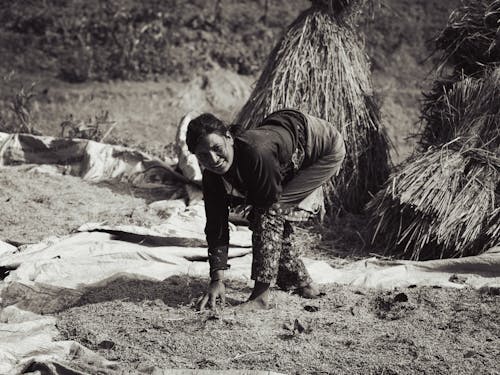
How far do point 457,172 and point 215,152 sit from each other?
1.84 m

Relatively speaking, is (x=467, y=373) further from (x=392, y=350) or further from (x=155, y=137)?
(x=155, y=137)

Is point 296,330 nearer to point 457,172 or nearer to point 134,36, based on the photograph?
point 457,172

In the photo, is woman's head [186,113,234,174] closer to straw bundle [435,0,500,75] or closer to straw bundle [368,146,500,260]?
straw bundle [368,146,500,260]

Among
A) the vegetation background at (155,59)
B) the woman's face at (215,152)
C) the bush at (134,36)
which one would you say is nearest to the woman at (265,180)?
the woman's face at (215,152)

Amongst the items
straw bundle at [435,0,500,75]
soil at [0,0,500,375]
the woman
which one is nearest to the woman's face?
the woman

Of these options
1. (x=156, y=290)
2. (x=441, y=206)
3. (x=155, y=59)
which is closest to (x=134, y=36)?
(x=155, y=59)

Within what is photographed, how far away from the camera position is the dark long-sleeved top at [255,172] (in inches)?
118

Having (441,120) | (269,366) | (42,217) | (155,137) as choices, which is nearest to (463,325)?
(269,366)

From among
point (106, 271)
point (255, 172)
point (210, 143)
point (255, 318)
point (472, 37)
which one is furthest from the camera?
point (472, 37)

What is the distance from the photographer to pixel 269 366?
9.02 ft

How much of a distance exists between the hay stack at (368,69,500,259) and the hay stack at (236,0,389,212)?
0.32 m

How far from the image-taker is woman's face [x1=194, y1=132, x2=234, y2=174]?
292 cm

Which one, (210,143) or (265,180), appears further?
(265,180)

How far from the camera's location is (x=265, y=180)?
3.05 meters
